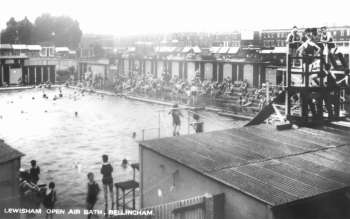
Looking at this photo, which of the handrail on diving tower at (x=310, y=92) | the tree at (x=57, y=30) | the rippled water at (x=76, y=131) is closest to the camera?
the handrail on diving tower at (x=310, y=92)

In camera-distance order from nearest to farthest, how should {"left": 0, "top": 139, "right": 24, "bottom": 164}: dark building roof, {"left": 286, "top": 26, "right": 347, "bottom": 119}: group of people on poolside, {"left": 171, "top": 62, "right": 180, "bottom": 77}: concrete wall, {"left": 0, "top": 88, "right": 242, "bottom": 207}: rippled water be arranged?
1. {"left": 0, "top": 139, "right": 24, "bottom": 164}: dark building roof
2. {"left": 286, "top": 26, "right": 347, "bottom": 119}: group of people on poolside
3. {"left": 0, "top": 88, "right": 242, "bottom": 207}: rippled water
4. {"left": 171, "top": 62, "right": 180, "bottom": 77}: concrete wall

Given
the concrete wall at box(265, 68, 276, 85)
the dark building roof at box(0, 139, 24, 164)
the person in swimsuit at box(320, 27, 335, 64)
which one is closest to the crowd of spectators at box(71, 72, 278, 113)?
the concrete wall at box(265, 68, 276, 85)

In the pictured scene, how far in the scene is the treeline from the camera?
89188 mm

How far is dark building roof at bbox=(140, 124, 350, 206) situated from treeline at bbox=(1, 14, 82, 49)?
8322 cm

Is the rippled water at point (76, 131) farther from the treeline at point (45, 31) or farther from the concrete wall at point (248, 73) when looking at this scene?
the treeline at point (45, 31)

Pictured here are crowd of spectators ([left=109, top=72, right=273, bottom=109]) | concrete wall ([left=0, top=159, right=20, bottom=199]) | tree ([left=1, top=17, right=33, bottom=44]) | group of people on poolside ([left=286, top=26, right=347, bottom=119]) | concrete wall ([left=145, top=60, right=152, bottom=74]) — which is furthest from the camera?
tree ([left=1, top=17, right=33, bottom=44])

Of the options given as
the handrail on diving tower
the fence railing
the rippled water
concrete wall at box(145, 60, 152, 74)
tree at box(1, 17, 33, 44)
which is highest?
tree at box(1, 17, 33, 44)

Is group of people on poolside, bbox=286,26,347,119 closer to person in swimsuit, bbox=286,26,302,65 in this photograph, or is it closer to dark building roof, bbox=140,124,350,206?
person in swimsuit, bbox=286,26,302,65

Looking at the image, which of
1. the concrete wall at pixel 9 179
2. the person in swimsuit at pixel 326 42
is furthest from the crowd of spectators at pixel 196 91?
the concrete wall at pixel 9 179

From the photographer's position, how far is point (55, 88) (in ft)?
211

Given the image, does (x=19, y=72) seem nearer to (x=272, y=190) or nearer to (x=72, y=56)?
(x=72, y=56)

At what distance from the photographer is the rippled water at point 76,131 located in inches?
770

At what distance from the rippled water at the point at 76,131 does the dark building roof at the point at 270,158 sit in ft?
18.9

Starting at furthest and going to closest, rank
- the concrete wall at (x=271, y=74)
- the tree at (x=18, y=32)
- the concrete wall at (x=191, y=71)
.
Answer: the tree at (x=18, y=32) < the concrete wall at (x=191, y=71) < the concrete wall at (x=271, y=74)
